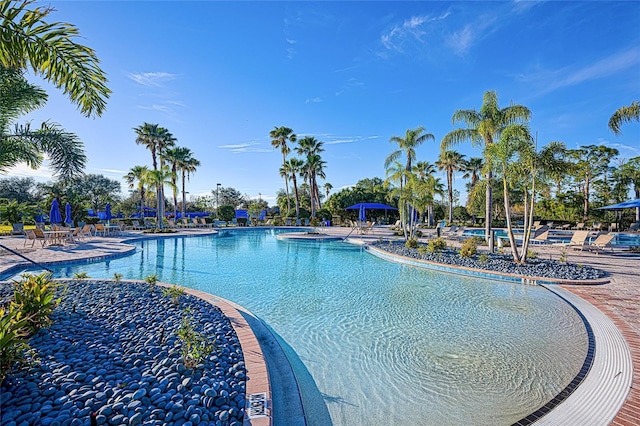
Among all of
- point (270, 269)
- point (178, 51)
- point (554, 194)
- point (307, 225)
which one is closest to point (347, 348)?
point (270, 269)

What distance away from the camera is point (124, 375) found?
9.20 ft

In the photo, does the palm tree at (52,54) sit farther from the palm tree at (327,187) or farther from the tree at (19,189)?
the palm tree at (327,187)

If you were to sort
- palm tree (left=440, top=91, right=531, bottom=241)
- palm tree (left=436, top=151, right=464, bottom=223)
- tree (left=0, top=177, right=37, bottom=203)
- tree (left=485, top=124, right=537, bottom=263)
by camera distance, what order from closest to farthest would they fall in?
tree (left=485, top=124, right=537, bottom=263) → palm tree (left=440, top=91, right=531, bottom=241) → palm tree (left=436, top=151, right=464, bottom=223) → tree (left=0, top=177, right=37, bottom=203)

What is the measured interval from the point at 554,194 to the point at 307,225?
2520cm

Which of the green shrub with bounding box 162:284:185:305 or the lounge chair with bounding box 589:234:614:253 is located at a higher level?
the lounge chair with bounding box 589:234:614:253

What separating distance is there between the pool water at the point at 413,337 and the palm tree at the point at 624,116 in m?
4.71

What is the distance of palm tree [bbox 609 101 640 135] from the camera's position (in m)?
7.49

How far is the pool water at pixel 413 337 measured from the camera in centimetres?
297

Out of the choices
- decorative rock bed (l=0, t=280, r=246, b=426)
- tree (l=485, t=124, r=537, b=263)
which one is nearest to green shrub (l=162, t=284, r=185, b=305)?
decorative rock bed (l=0, t=280, r=246, b=426)

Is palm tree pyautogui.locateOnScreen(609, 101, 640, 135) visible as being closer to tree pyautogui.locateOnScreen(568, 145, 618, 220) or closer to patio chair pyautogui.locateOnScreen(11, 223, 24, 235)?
tree pyautogui.locateOnScreen(568, 145, 618, 220)

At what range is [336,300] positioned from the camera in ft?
21.0

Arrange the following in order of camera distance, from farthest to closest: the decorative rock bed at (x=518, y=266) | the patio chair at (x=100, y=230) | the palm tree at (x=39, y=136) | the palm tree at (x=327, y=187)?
the palm tree at (x=327, y=187) → the patio chair at (x=100, y=230) → the decorative rock bed at (x=518, y=266) → the palm tree at (x=39, y=136)

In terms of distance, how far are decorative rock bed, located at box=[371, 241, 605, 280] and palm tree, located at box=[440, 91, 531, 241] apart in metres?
2.52

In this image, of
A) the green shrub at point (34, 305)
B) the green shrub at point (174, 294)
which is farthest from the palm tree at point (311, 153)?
the green shrub at point (34, 305)
